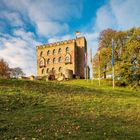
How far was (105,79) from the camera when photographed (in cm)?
5809

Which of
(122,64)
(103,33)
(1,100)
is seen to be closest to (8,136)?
(1,100)

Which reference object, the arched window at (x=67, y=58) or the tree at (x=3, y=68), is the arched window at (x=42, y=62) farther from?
the tree at (x=3, y=68)

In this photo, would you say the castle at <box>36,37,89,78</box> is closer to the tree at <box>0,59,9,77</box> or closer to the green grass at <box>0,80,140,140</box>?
the tree at <box>0,59,9,77</box>

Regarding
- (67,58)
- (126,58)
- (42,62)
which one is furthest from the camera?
(42,62)

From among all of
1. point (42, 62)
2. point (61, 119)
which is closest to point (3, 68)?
point (42, 62)

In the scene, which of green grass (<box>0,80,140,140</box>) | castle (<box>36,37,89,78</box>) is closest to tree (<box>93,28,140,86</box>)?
castle (<box>36,37,89,78</box>)

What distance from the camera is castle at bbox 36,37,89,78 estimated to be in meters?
84.6

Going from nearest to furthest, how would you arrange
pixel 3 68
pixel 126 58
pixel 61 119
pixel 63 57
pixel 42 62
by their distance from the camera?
pixel 61 119
pixel 126 58
pixel 3 68
pixel 63 57
pixel 42 62

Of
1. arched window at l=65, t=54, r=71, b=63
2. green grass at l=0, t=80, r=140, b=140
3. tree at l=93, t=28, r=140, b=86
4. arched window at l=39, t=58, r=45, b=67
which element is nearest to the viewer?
green grass at l=0, t=80, r=140, b=140

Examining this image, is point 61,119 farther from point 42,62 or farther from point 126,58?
point 42,62

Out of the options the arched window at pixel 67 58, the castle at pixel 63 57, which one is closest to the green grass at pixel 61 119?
the castle at pixel 63 57

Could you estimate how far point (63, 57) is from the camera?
86.8 m

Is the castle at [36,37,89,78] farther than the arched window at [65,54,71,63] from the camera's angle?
No

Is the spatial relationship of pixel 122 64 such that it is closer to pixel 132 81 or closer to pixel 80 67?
pixel 132 81
